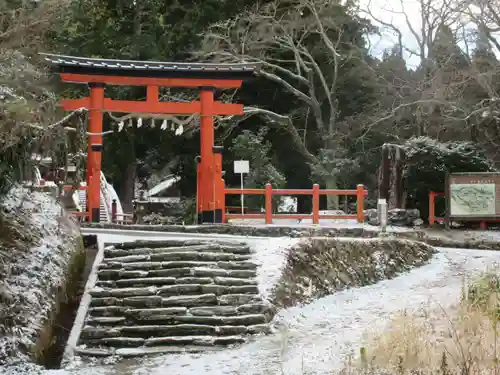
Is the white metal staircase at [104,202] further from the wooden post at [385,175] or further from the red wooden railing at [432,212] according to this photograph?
the red wooden railing at [432,212]

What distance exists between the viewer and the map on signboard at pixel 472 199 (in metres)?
16.1

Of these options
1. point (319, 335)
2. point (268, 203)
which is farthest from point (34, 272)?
point (268, 203)

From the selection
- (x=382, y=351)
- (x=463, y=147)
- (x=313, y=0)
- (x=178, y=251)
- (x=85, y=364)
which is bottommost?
(x=85, y=364)

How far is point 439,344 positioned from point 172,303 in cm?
388

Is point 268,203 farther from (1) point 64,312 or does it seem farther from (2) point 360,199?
(1) point 64,312

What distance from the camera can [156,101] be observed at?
15.9m

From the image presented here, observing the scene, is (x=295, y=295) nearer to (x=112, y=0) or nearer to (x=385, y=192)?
(x=385, y=192)

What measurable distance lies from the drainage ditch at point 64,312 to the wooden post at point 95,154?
4716 millimetres

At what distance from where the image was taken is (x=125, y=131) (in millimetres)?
24719

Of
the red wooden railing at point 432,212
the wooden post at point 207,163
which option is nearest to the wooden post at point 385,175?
the red wooden railing at point 432,212

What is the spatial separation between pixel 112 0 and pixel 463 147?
16.8 m

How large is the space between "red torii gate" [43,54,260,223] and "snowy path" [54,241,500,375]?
607 centimetres

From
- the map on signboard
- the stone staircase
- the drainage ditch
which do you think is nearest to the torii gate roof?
the drainage ditch

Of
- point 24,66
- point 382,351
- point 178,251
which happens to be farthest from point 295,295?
point 24,66
